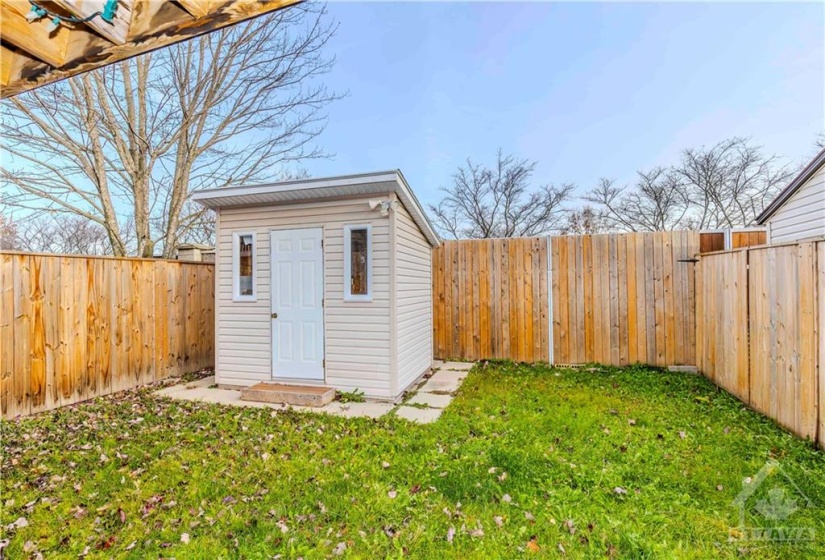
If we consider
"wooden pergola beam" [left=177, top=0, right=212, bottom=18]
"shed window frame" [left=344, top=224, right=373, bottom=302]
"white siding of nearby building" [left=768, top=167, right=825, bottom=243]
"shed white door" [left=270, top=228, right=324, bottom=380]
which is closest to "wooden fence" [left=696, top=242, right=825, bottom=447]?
"white siding of nearby building" [left=768, top=167, right=825, bottom=243]

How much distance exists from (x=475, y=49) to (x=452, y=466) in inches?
350

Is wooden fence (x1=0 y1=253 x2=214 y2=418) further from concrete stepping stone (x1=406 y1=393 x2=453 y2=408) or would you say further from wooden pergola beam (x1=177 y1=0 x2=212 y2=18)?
wooden pergola beam (x1=177 y1=0 x2=212 y2=18)

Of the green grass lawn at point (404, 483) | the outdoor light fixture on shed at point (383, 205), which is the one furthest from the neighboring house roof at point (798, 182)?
the outdoor light fixture on shed at point (383, 205)

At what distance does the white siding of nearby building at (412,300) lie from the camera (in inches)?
193

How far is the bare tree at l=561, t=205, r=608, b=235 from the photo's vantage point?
13.5 m

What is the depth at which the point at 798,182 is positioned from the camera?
229 inches

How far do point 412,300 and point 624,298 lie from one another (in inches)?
138

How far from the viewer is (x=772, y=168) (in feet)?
35.7

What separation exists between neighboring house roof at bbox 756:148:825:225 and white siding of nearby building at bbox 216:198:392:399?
20.2 feet

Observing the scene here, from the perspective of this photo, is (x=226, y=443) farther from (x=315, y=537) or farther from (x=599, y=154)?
(x=599, y=154)

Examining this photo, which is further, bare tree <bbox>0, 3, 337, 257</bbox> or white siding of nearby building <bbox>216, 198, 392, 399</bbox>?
bare tree <bbox>0, 3, 337, 257</bbox>

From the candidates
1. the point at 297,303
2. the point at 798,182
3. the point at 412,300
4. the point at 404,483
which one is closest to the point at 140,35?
the point at 404,483

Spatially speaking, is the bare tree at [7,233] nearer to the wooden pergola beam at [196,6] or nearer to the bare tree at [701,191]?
the wooden pergola beam at [196,6]

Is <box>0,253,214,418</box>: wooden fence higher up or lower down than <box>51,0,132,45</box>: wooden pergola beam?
lower down
